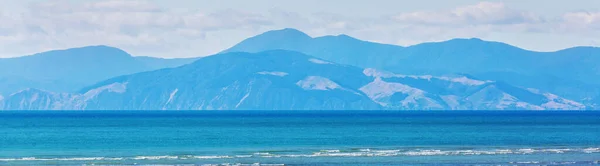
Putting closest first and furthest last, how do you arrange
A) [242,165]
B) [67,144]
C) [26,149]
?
[242,165]
[26,149]
[67,144]

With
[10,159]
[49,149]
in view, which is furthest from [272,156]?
[49,149]

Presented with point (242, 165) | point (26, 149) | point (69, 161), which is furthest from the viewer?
point (26, 149)

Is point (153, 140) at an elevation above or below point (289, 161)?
above

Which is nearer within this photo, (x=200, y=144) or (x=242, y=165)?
(x=242, y=165)

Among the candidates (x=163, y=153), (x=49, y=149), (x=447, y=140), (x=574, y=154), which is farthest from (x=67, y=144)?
(x=574, y=154)

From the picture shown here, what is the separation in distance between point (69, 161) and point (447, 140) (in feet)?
138

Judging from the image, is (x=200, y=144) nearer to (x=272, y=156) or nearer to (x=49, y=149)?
(x=49, y=149)

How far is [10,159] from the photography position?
247 feet

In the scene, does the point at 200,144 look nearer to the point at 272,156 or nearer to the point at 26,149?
the point at 26,149

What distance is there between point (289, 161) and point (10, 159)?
65.2 ft

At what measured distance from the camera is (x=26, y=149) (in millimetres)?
91750

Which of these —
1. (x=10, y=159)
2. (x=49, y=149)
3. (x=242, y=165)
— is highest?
(x=49, y=149)

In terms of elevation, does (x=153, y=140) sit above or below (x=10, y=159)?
above

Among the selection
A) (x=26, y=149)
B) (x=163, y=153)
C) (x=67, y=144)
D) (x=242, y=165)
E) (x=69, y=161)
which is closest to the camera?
(x=242, y=165)
